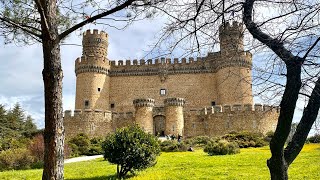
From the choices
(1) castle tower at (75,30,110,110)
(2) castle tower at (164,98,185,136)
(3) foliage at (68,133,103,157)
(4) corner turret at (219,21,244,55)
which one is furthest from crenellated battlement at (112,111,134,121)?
(4) corner turret at (219,21,244,55)

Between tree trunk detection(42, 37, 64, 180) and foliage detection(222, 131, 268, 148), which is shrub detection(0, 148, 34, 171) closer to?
foliage detection(222, 131, 268, 148)

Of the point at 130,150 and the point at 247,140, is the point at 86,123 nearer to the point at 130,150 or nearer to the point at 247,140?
the point at 247,140

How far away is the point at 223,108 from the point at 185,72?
963 centimetres

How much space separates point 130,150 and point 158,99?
3046 centimetres

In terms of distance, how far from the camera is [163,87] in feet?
138

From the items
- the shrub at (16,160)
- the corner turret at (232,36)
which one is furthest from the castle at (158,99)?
the corner turret at (232,36)

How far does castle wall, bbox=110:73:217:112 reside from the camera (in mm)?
41312

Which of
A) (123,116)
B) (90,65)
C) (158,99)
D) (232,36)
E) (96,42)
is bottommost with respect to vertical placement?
(123,116)

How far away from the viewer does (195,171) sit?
11375mm

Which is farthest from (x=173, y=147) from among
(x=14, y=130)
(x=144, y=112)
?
(x=14, y=130)

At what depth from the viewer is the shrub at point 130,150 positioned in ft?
37.1

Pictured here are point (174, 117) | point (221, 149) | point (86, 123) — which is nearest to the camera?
point (221, 149)

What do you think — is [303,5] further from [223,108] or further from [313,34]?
[223,108]

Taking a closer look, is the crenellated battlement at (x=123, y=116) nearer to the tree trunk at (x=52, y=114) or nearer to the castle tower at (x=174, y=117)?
the castle tower at (x=174, y=117)
